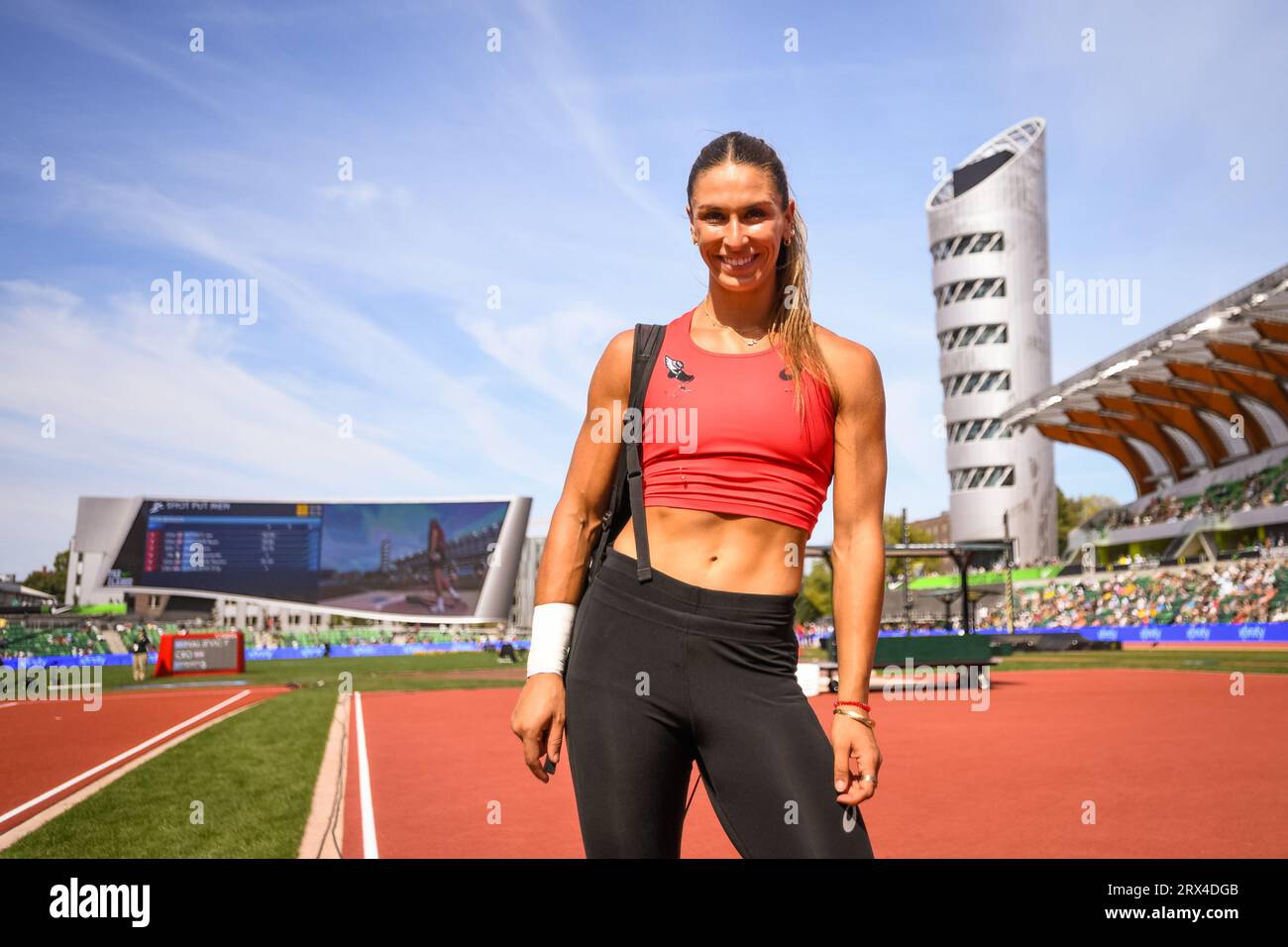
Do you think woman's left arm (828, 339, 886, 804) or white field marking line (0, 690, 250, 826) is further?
white field marking line (0, 690, 250, 826)

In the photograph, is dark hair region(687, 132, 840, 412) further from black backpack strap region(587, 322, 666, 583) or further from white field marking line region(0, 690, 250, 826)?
white field marking line region(0, 690, 250, 826)

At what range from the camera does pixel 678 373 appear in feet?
7.63

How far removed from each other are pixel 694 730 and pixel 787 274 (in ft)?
3.66

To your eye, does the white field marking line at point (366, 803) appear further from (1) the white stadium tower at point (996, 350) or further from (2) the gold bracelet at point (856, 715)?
(1) the white stadium tower at point (996, 350)

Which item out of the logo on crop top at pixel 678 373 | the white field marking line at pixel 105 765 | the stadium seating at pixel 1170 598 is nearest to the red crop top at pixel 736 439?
the logo on crop top at pixel 678 373

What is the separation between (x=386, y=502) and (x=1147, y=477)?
58811 millimetres

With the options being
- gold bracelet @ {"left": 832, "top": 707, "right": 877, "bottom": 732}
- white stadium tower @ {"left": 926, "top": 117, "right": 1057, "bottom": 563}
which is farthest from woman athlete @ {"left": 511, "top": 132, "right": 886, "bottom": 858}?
white stadium tower @ {"left": 926, "top": 117, "right": 1057, "bottom": 563}

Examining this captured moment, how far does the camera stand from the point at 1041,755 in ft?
37.5

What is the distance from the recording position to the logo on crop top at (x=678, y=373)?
231cm

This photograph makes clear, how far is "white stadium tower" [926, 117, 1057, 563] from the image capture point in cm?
8412

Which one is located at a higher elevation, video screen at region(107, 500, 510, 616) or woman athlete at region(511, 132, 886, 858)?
video screen at region(107, 500, 510, 616)

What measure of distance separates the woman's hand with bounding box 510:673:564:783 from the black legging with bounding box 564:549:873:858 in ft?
0.11

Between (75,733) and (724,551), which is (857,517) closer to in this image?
(724,551)
